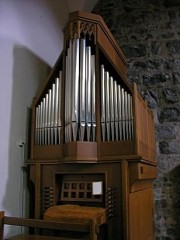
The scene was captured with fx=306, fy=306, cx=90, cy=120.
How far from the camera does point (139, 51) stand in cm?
436

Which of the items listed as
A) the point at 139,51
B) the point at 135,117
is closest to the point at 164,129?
the point at 139,51

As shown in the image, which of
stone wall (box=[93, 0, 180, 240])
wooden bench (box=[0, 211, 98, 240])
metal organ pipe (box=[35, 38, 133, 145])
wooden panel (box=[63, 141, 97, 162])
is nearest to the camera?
wooden bench (box=[0, 211, 98, 240])

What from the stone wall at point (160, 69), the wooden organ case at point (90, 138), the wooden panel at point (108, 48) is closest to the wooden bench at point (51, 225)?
the wooden organ case at point (90, 138)

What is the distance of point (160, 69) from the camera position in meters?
4.22

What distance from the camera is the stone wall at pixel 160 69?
3.89 meters

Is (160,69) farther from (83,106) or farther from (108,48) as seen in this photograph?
(83,106)

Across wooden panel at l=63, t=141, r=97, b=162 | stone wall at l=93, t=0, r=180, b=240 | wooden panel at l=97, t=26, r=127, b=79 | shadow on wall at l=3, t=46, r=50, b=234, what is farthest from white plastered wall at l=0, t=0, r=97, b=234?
stone wall at l=93, t=0, r=180, b=240

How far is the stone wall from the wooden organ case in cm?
91

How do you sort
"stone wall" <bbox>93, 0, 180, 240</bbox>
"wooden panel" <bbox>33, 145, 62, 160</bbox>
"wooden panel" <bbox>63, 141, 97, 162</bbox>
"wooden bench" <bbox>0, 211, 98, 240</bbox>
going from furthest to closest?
"stone wall" <bbox>93, 0, 180, 240</bbox> → "wooden panel" <bbox>33, 145, 62, 160</bbox> → "wooden panel" <bbox>63, 141, 97, 162</bbox> → "wooden bench" <bbox>0, 211, 98, 240</bbox>

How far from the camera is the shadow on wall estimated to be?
278cm

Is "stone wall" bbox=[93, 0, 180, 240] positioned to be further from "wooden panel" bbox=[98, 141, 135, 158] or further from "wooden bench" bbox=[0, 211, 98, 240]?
"wooden bench" bbox=[0, 211, 98, 240]

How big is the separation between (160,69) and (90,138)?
6.35ft

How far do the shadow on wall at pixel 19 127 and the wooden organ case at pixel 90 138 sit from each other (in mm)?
96

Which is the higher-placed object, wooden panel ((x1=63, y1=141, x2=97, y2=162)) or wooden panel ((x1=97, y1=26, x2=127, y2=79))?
wooden panel ((x1=97, y1=26, x2=127, y2=79))
